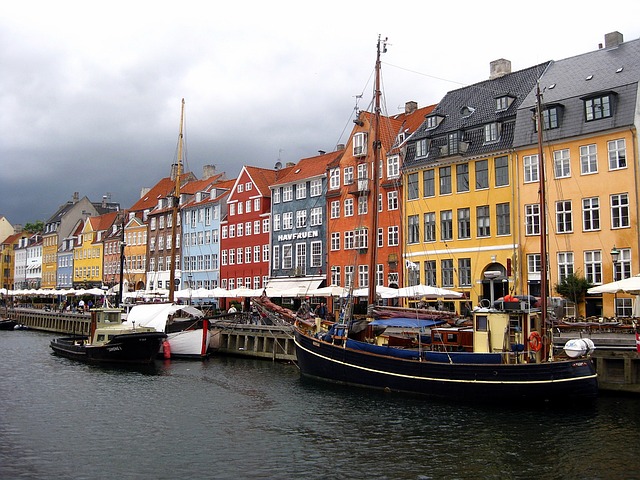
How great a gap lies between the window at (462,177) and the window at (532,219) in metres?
4.85

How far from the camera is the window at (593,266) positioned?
36.8m

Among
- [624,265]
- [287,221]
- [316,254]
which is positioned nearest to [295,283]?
[316,254]

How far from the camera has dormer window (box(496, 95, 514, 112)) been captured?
43.1 m

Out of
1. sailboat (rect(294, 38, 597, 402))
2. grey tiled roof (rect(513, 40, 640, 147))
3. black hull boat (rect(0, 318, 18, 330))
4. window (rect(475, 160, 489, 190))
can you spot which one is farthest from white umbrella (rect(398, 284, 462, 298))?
black hull boat (rect(0, 318, 18, 330))

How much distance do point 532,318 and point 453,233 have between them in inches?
767

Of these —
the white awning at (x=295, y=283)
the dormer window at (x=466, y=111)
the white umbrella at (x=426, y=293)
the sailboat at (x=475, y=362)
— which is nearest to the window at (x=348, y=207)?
the white awning at (x=295, y=283)

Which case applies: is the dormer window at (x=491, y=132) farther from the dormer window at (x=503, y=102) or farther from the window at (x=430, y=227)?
the window at (x=430, y=227)

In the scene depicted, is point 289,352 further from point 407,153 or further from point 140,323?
point 407,153

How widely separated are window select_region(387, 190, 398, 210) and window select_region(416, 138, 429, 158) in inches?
136

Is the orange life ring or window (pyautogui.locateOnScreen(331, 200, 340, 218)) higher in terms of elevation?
window (pyautogui.locateOnScreen(331, 200, 340, 218))

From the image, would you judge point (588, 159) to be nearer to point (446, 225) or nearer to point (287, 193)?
point (446, 225)

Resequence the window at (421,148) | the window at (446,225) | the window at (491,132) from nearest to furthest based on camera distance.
Result: the window at (491,132) → the window at (446,225) → the window at (421,148)

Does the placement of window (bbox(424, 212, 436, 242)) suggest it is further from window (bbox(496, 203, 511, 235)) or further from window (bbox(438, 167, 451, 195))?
window (bbox(496, 203, 511, 235))

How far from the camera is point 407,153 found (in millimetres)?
48594
